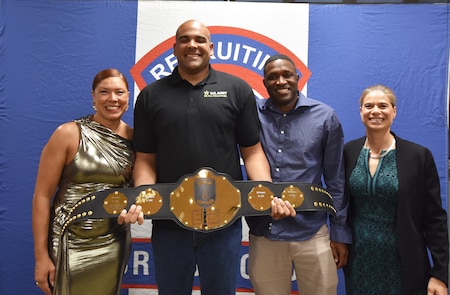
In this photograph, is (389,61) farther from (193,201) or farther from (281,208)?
(193,201)

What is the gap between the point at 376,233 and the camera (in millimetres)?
1850

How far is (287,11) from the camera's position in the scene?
9.23ft

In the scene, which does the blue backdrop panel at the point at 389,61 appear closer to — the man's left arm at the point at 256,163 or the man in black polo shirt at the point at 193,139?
the man's left arm at the point at 256,163

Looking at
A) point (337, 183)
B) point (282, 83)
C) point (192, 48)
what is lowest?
point (337, 183)

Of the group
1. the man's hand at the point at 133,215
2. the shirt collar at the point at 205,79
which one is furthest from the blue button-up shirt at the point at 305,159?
the man's hand at the point at 133,215

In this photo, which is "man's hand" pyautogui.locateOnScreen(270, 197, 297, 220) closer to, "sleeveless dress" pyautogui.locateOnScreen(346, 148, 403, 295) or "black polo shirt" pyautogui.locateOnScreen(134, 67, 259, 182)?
"black polo shirt" pyautogui.locateOnScreen(134, 67, 259, 182)

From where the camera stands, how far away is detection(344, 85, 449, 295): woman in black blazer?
71.7 inches

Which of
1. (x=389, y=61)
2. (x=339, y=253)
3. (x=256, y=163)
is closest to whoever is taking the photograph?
(x=256, y=163)

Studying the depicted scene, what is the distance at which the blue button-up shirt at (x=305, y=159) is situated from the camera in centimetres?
191

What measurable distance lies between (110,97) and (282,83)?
2.75ft

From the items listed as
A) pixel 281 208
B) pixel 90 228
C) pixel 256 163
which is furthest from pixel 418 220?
pixel 90 228

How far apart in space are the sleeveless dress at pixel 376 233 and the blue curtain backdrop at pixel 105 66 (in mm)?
951

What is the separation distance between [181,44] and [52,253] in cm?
115

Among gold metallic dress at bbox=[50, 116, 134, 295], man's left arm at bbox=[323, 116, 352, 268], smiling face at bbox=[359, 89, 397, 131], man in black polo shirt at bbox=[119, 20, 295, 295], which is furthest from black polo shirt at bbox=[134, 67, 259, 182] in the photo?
smiling face at bbox=[359, 89, 397, 131]
